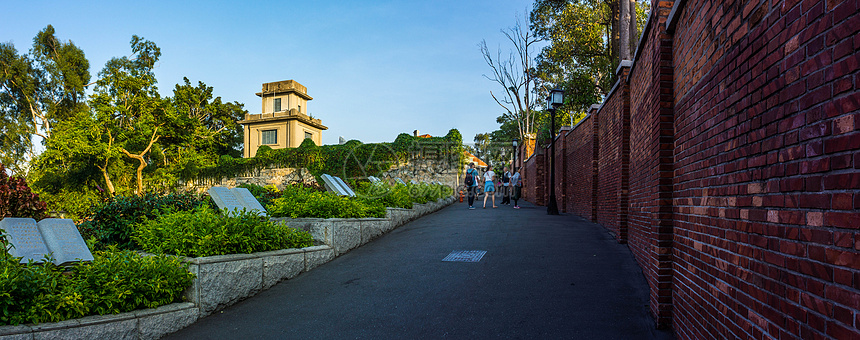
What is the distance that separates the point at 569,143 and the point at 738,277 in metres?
13.4

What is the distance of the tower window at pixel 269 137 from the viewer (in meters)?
38.0

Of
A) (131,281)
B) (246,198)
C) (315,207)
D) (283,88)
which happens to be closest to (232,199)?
(246,198)

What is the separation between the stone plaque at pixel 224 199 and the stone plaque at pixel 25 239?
2.26 m

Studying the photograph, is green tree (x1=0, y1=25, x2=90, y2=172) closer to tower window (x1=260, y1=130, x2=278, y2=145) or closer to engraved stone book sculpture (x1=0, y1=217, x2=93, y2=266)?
tower window (x1=260, y1=130, x2=278, y2=145)

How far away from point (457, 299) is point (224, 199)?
442 cm

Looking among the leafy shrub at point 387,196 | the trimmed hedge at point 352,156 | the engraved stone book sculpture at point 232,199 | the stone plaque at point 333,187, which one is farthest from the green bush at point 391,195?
the trimmed hedge at point 352,156

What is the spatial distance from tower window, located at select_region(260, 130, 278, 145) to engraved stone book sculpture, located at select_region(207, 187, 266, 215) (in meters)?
31.6

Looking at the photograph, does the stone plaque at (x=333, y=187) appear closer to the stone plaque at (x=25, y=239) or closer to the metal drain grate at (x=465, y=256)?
the metal drain grate at (x=465, y=256)

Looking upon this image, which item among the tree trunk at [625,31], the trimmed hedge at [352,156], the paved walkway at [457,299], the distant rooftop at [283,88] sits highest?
the distant rooftop at [283,88]

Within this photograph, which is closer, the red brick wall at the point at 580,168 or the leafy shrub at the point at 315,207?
the leafy shrub at the point at 315,207

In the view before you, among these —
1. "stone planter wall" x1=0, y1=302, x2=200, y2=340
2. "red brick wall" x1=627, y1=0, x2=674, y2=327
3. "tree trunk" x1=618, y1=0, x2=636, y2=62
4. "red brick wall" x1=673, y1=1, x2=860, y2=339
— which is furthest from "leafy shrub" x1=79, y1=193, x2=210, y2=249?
"tree trunk" x1=618, y1=0, x2=636, y2=62

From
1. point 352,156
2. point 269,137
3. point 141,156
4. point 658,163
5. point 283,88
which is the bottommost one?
point 658,163

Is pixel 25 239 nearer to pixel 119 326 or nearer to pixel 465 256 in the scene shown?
pixel 119 326

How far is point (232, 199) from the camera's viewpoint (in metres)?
7.51
